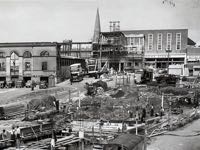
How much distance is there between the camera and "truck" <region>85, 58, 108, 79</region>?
61647 mm

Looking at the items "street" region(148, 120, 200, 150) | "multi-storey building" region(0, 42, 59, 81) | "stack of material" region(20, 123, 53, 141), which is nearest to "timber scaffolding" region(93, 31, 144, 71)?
"multi-storey building" region(0, 42, 59, 81)

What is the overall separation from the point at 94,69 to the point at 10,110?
129 ft

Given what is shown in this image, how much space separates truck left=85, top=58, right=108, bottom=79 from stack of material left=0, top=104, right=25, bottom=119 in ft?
91.6

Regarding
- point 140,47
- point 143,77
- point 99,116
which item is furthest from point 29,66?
point 140,47

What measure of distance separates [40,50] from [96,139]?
36137mm

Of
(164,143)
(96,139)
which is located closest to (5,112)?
(96,139)

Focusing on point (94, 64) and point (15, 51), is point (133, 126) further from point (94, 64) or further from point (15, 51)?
point (94, 64)

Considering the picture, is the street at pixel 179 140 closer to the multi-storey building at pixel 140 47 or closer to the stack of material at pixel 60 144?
the stack of material at pixel 60 144

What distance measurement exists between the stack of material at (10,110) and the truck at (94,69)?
1099 inches

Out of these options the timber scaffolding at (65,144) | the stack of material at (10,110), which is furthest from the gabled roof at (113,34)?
the timber scaffolding at (65,144)

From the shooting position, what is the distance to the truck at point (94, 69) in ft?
202

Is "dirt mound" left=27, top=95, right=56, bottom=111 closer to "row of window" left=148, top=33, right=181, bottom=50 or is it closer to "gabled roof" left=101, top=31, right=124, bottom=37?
"gabled roof" left=101, top=31, right=124, bottom=37

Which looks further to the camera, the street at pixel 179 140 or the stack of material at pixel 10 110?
the stack of material at pixel 10 110

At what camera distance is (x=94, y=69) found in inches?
2741
